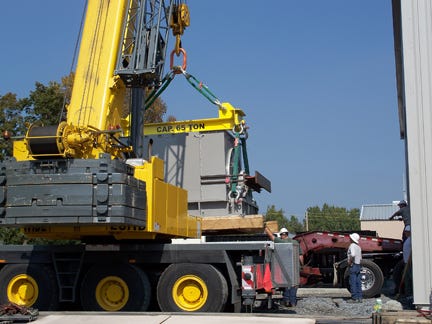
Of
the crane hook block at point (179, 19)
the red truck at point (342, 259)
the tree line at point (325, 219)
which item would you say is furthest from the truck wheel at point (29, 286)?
the tree line at point (325, 219)

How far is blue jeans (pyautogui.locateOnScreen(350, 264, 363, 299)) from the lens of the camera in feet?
47.4

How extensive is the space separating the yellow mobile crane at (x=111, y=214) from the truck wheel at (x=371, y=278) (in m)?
4.28

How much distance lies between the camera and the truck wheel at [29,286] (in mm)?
11977

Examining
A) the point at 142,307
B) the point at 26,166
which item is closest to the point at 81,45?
the point at 26,166

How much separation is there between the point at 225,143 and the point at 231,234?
219 centimetres

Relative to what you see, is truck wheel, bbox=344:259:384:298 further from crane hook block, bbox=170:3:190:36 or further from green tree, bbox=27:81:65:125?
green tree, bbox=27:81:65:125

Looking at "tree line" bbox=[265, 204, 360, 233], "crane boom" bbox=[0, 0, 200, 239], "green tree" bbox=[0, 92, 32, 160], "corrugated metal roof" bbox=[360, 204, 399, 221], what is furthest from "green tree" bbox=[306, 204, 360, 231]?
"crane boom" bbox=[0, 0, 200, 239]

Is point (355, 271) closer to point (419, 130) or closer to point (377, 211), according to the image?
point (419, 130)

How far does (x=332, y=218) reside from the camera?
110 meters

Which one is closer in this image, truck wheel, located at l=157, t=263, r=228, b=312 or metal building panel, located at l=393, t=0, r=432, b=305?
metal building panel, located at l=393, t=0, r=432, b=305

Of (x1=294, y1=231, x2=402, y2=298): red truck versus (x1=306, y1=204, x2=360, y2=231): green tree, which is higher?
(x1=306, y1=204, x2=360, y2=231): green tree

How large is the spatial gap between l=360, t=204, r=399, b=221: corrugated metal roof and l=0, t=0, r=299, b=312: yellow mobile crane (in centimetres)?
4950

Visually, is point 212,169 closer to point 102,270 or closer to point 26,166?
point 102,270

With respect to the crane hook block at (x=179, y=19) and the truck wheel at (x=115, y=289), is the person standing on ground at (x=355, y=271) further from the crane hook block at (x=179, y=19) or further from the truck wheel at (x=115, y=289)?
the crane hook block at (x=179, y=19)
